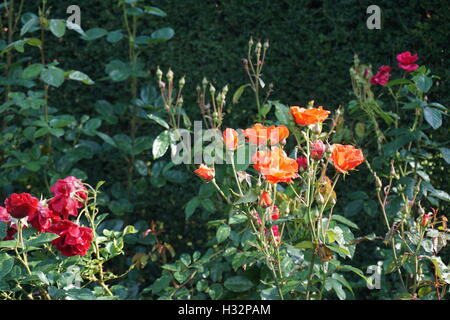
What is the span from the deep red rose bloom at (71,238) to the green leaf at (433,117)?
1393 millimetres

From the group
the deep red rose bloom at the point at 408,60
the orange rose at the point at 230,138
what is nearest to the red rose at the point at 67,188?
the orange rose at the point at 230,138

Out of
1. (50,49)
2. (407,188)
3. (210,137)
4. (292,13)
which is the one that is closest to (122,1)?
(50,49)

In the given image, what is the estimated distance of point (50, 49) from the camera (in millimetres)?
3316

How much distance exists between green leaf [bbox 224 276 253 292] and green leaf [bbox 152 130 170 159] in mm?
584

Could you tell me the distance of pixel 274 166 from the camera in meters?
1.72

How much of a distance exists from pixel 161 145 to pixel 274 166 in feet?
2.89

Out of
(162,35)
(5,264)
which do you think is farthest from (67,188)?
(162,35)

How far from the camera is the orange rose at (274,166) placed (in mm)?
1713

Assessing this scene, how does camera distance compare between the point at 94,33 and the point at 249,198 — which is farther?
the point at 94,33

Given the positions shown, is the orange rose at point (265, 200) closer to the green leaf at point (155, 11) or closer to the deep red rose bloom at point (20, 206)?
the deep red rose bloom at point (20, 206)

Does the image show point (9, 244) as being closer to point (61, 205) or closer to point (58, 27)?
point (61, 205)

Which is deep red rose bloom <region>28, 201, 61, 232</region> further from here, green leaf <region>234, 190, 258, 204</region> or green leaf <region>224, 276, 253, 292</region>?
green leaf <region>224, 276, 253, 292</region>
